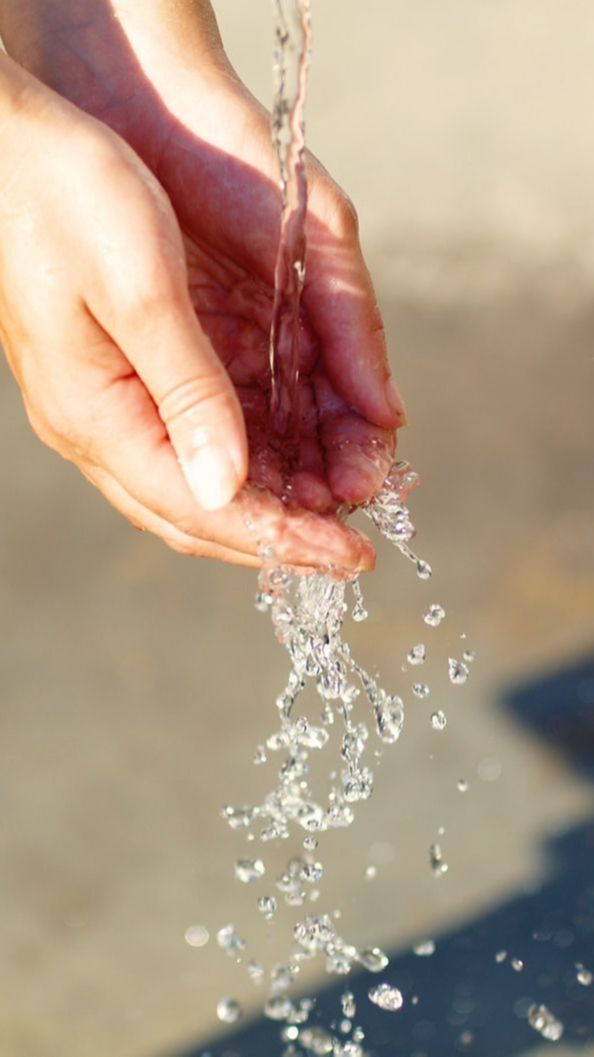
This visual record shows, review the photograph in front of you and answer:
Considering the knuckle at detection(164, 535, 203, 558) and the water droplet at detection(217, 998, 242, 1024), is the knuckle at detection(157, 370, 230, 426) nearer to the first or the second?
the knuckle at detection(164, 535, 203, 558)

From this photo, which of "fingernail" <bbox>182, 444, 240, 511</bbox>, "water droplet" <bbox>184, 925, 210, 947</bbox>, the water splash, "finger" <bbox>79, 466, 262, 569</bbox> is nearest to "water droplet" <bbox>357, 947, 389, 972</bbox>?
the water splash

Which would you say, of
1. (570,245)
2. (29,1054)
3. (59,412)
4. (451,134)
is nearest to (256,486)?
(59,412)

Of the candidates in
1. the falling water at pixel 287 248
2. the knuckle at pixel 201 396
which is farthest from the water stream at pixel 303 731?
the knuckle at pixel 201 396

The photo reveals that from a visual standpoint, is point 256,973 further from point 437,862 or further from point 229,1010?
point 437,862

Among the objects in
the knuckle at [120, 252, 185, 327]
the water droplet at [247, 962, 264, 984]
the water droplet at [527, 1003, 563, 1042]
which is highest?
the knuckle at [120, 252, 185, 327]

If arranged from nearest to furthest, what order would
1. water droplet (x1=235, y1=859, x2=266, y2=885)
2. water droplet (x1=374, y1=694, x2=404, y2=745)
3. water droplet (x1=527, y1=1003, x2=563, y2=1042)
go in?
water droplet (x1=374, y1=694, x2=404, y2=745)
water droplet (x1=527, y1=1003, x2=563, y2=1042)
water droplet (x1=235, y1=859, x2=266, y2=885)

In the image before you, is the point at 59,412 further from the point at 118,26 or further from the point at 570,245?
the point at 570,245

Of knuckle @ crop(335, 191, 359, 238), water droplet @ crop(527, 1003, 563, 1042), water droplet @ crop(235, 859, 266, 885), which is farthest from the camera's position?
water droplet @ crop(235, 859, 266, 885)

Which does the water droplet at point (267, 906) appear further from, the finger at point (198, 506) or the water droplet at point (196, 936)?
the finger at point (198, 506)
